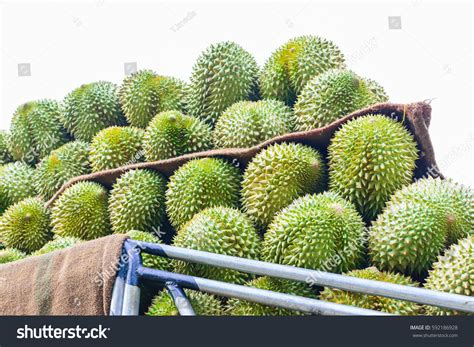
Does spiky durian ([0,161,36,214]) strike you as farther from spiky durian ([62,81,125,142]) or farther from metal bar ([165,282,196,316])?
metal bar ([165,282,196,316])

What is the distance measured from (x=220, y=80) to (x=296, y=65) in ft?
1.35

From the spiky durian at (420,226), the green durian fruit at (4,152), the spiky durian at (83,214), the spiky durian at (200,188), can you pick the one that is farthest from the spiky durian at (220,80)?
the green durian fruit at (4,152)

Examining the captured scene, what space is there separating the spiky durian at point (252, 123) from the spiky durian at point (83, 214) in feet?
2.20

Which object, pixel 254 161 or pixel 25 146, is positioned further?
pixel 25 146

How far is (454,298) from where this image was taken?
1.75m

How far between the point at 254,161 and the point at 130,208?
0.66 meters

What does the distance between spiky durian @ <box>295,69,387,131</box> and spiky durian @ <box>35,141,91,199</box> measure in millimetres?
1279

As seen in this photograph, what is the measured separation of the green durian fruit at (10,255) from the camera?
2.93m

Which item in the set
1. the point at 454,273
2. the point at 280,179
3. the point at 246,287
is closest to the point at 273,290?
the point at 246,287

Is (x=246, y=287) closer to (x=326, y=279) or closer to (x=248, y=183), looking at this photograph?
(x=326, y=279)

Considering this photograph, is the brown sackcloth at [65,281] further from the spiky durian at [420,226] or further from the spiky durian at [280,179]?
→ the spiky durian at [420,226]

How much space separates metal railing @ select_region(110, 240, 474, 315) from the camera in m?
1.80

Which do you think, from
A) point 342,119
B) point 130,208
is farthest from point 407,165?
point 130,208
